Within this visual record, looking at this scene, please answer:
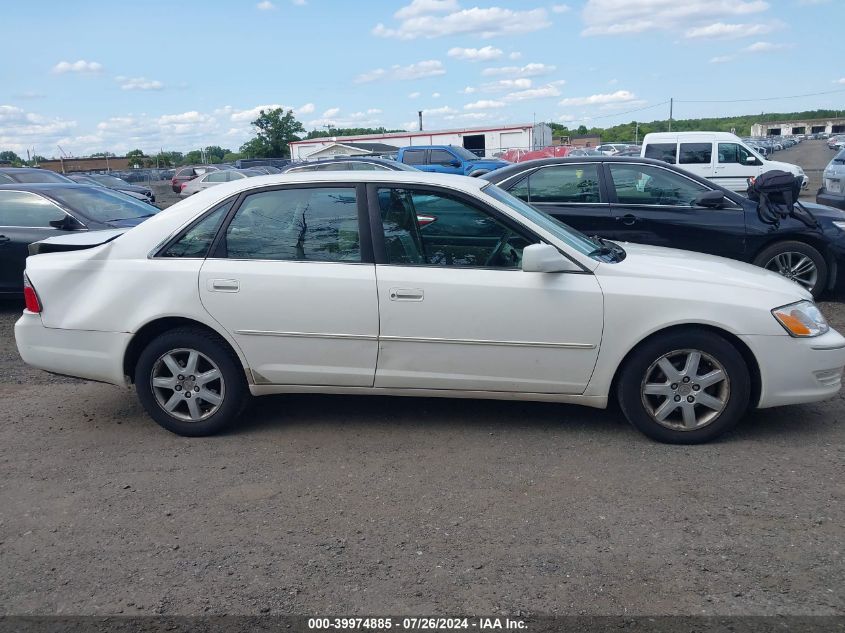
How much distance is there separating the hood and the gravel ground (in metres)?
0.86

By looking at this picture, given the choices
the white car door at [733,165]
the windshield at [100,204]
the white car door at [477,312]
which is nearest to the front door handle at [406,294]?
the white car door at [477,312]

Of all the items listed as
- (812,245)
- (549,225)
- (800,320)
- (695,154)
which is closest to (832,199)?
(812,245)

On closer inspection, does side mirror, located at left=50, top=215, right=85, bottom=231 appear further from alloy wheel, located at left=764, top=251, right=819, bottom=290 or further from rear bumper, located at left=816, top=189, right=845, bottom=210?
rear bumper, located at left=816, top=189, right=845, bottom=210

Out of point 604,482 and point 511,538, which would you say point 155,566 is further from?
point 604,482

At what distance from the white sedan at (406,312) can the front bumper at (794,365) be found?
0.03 ft

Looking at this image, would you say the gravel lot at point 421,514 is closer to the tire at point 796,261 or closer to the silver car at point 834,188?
the tire at point 796,261

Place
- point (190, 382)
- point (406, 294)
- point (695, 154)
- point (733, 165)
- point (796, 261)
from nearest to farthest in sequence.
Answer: point (406, 294), point (190, 382), point (796, 261), point (733, 165), point (695, 154)

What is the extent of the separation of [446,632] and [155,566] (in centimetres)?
133

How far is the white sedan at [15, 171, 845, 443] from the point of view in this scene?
4273 millimetres

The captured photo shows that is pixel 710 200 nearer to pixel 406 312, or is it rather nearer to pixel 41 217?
pixel 406 312

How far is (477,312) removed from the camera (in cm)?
432

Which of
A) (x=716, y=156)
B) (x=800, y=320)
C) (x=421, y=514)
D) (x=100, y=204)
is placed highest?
(x=716, y=156)

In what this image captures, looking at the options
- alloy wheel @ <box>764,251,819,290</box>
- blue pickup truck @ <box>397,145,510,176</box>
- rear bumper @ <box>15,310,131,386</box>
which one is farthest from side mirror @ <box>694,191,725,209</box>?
blue pickup truck @ <box>397,145,510,176</box>

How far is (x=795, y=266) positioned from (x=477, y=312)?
196 inches
